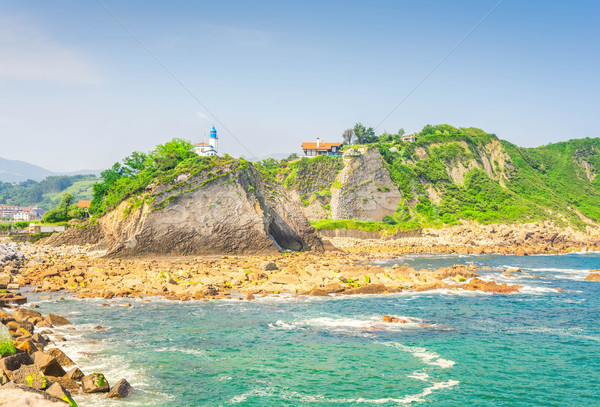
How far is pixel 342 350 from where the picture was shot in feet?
63.5

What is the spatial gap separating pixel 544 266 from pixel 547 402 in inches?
1619

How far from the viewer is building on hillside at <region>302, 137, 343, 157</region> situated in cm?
10900

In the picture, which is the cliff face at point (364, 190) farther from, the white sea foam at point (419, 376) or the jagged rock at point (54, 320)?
the white sea foam at point (419, 376)

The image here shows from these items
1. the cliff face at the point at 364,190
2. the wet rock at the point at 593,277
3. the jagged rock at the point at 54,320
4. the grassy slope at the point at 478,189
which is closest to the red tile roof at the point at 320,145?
the grassy slope at the point at 478,189

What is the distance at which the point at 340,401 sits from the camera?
14.3m

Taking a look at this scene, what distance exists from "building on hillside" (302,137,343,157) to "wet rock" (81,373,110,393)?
315 feet

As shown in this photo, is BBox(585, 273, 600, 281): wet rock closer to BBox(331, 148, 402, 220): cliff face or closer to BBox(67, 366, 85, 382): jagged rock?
BBox(67, 366, 85, 382): jagged rock

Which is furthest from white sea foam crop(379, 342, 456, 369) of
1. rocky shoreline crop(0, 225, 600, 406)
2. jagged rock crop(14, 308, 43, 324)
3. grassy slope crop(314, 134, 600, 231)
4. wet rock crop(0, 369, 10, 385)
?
grassy slope crop(314, 134, 600, 231)

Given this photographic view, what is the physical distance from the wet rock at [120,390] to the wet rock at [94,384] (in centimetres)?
38

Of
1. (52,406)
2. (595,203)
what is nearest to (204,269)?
(52,406)

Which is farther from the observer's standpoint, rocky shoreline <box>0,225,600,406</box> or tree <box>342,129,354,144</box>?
tree <box>342,129,354,144</box>

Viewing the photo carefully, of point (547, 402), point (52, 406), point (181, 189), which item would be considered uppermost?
point (181, 189)

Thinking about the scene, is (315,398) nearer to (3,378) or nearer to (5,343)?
(3,378)

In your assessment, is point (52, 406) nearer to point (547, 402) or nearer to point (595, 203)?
point (547, 402)
